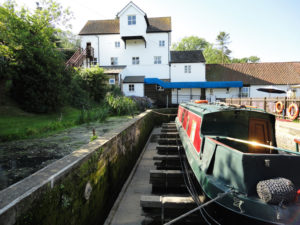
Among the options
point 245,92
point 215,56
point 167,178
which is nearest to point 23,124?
point 167,178

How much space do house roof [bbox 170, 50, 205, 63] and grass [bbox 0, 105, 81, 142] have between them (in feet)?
68.9

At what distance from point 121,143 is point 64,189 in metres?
3.14

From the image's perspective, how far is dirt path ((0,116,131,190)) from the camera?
3768 mm

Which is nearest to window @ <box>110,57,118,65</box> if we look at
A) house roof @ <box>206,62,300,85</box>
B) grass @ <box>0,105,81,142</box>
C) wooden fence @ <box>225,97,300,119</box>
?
house roof @ <box>206,62,300,85</box>

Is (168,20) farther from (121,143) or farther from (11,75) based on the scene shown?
(121,143)

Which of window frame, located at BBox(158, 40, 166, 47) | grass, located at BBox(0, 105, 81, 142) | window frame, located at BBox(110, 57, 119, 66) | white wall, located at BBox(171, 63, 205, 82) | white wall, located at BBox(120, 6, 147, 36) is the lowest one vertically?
grass, located at BBox(0, 105, 81, 142)

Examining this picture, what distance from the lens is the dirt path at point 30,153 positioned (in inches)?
148

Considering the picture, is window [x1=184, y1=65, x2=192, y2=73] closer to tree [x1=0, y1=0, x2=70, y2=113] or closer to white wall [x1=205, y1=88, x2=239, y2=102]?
white wall [x1=205, y1=88, x2=239, y2=102]

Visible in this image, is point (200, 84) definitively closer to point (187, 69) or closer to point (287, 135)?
point (187, 69)

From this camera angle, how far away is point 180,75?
27828 millimetres

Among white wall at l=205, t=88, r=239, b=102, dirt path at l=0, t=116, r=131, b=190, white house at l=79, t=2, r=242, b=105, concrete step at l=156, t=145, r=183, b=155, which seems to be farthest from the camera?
white house at l=79, t=2, r=242, b=105

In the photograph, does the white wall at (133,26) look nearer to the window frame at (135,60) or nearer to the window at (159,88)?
the window frame at (135,60)

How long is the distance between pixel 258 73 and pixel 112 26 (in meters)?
21.1

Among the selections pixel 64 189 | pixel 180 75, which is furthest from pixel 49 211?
pixel 180 75
